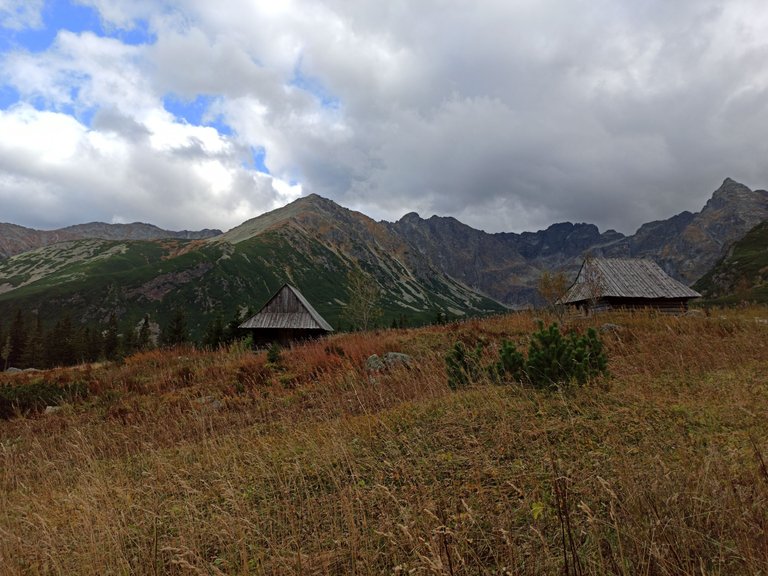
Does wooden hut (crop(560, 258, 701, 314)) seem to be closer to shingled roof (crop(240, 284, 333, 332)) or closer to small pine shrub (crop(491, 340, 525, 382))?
shingled roof (crop(240, 284, 333, 332))

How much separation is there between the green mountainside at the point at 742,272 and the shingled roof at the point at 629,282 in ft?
266

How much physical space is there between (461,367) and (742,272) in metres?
161

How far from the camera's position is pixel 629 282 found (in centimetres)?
3125

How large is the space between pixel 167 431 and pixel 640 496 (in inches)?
310

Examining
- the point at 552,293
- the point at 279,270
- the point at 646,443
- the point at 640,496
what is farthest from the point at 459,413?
the point at 279,270

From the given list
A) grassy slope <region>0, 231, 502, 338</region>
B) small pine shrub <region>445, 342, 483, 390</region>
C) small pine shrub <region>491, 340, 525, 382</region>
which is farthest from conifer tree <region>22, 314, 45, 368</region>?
small pine shrub <region>491, 340, 525, 382</region>

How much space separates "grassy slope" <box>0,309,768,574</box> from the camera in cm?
267

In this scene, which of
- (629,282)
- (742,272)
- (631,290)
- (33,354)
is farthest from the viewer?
(742,272)

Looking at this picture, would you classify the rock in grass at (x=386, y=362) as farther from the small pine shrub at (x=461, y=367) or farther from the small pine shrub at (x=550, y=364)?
Answer: the small pine shrub at (x=550, y=364)

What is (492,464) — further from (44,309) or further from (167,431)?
(44,309)

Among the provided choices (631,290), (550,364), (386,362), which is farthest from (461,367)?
(631,290)

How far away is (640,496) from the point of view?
2.88 m

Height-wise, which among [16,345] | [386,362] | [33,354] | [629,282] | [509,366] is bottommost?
[33,354]

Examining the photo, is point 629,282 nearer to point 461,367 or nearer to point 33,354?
point 461,367
